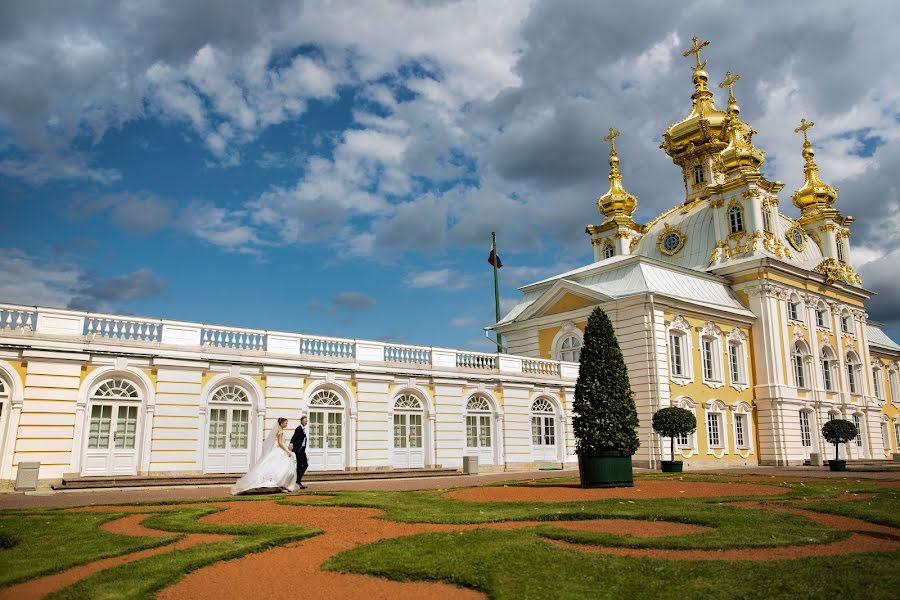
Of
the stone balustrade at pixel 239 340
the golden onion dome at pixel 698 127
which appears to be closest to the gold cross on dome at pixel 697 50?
the golden onion dome at pixel 698 127

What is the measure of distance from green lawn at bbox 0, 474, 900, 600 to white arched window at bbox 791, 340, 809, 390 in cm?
2722

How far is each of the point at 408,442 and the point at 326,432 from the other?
3.11 meters

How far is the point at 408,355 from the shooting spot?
24.8m

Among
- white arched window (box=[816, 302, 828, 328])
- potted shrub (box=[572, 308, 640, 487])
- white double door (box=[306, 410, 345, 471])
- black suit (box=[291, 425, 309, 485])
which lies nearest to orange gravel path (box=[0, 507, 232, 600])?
black suit (box=[291, 425, 309, 485])

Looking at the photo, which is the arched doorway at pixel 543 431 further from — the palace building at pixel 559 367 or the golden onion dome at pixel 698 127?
the golden onion dome at pixel 698 127

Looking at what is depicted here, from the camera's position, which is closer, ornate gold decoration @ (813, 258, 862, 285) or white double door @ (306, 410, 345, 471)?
white double door @ (306, 410, 345, 471)

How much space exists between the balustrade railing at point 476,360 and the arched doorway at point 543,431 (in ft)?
8.14

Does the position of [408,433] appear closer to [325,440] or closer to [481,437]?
[325,440]

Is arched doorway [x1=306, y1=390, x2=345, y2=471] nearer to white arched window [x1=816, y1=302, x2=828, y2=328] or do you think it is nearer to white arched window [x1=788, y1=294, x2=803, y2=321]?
white arched window [x1=788, y1=294, x2=803, y2=321]

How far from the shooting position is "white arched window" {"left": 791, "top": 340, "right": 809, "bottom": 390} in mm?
36394

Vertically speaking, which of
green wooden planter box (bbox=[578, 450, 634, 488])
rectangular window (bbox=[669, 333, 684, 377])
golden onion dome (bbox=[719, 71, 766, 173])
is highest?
golden onion dome (bbox=[719, 71, 766, 173])

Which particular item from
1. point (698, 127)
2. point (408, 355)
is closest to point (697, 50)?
point (698, 127)

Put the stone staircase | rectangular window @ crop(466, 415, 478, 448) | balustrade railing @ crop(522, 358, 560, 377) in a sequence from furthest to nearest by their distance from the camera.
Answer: balustrade railing @ crop(522, 358, 560, 377), rectangular window @ crop(466, 415, 478, 448), the stone staircase

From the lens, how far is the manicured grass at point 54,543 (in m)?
7.14
